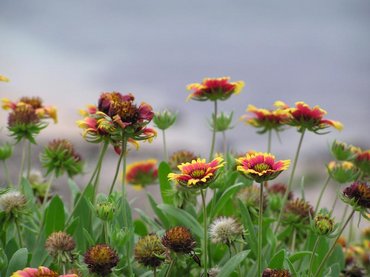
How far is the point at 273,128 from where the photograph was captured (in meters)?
2.01

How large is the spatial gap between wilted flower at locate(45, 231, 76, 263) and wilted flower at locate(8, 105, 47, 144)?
0.50 m

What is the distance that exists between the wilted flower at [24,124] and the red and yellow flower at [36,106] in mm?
78

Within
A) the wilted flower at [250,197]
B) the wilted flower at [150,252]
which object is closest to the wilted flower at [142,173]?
the wilted flower at [250,197]

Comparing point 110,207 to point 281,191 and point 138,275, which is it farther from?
point 281,191

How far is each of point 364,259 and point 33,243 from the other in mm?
1297

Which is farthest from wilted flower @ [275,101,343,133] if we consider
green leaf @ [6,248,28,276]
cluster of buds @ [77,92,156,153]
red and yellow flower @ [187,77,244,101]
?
green leaf @ [6,248,28,276]

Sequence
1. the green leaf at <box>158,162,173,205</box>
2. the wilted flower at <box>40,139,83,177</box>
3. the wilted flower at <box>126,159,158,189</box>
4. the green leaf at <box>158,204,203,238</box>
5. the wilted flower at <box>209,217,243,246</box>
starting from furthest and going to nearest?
the wilted flower at <box>126,159,158,189</box> → the wilted flower at <box>40,139,83,177</box> → the green leaf at <box>158,162,173,205</box> → the green leaf at <box>158,204,203,238</box> → the wilted flower at <box>209,217,243,246</box>

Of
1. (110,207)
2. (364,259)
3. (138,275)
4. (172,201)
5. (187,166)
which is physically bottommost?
(364,259)

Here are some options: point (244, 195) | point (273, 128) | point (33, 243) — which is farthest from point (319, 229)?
point (33, 243)

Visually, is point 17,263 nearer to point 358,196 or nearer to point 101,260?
point 101,260

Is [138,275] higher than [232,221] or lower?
lower

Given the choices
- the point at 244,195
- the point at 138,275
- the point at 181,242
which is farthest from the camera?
the point at 244,195

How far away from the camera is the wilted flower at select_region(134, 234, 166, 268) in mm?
1410

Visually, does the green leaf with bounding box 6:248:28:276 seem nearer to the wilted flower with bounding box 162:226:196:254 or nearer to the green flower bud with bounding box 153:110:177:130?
the wilted flower with bounding box 162:226:196:254
